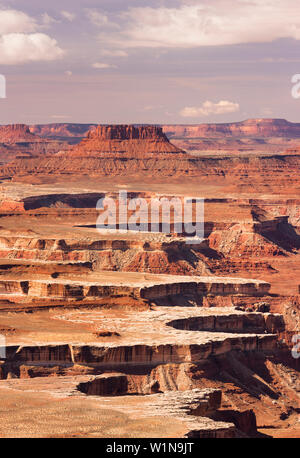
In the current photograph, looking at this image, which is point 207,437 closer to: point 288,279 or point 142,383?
point 142,383

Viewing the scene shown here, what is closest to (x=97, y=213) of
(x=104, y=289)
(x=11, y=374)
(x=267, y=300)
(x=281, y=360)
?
(x=267, y=300)

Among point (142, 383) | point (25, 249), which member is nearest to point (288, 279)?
point (25, 249)

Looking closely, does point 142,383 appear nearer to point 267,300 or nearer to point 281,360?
point 281,360

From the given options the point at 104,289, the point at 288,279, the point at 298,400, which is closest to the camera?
the point at 298,400

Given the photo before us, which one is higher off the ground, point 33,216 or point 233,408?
point 33,216

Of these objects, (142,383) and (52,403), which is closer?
(52,403)
